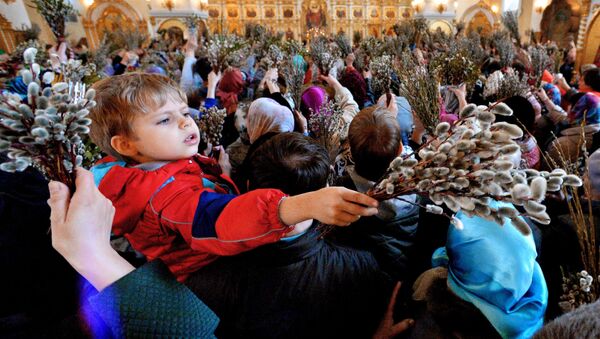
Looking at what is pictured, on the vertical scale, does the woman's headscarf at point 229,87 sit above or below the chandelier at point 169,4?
below

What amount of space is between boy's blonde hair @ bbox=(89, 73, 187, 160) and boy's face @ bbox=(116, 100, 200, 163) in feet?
0.07

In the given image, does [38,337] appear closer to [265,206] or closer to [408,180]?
[265,206]

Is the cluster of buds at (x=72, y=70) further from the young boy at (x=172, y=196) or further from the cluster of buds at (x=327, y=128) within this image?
the cluster of buds at (x=327, y=128)

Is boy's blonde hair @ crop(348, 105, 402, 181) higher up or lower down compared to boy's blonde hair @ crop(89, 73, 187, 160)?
lower down

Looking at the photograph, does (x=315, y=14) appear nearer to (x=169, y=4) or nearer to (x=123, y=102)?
(x=169, y=4)

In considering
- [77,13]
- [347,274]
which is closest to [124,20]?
[77,13]

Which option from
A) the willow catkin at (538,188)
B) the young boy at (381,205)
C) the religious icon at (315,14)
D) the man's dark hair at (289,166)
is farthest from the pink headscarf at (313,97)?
the religious icon at (315,14)

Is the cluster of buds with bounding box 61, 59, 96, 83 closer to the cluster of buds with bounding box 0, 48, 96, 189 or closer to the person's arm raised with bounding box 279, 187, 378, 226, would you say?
the cluster of buds with bounding box 0, 48, 96, 189

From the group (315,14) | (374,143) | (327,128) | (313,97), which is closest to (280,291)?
(374,143)

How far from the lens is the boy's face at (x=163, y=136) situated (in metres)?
0.94

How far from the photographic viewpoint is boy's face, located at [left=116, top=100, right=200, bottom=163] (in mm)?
945

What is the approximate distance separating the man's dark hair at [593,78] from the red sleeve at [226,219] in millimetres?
3957

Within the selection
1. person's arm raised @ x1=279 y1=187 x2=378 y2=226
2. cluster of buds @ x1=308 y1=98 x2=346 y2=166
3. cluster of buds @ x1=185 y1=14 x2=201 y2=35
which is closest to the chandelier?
cluster of buds @ x1=185 y1=14 x2=201 y2=35

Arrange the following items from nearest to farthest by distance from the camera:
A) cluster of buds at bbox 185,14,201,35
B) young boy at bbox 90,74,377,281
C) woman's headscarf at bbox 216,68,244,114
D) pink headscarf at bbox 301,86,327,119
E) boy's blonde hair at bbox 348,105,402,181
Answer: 1. young boy at bbox 90,74,377,281
2. boy's blonde hair at bbox 348,105,402,181
3. pink headscarf at bbox 301,86,327,119
4. woman's headscarf at bbox 216,68,244,114
5. cluster of buds at bbox 185,14,201,35
